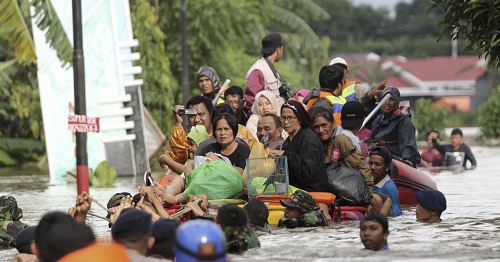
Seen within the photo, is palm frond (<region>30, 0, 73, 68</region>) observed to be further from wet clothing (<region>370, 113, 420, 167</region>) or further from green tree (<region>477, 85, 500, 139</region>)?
green tree (<region>477, 85, 500, 139</region>)

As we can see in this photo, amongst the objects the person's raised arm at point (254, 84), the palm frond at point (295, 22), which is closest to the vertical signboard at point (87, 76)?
the person's raised arm at point (254, 84)

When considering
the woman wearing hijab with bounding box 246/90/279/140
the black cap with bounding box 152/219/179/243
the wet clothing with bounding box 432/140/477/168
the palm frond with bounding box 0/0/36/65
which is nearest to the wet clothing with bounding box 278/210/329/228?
the woman wearing hijab with bounding box 246/90/279/140

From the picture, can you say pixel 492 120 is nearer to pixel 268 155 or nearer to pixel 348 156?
pixel 348 156

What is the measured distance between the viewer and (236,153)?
14.4 metres

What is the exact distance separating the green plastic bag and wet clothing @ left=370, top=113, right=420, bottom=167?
12.1ft

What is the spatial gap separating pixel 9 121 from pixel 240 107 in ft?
64.7

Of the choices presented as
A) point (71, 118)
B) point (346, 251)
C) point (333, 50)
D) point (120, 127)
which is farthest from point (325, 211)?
point (333, 50)

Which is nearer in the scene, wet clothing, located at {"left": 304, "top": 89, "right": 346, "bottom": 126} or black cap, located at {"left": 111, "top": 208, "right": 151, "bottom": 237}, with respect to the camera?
black cap, located at {"left": 111, "top": 208, "right": 151, "bottom": 237}

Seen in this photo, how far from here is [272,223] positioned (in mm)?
13641

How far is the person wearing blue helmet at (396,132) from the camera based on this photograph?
16766 millimetres

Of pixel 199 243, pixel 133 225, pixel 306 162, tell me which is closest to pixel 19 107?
pixel 306 162

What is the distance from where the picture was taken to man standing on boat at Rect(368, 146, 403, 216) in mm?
14945

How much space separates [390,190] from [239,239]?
4294 mm

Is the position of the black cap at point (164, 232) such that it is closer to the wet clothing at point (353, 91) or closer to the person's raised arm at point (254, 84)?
the wet clothing at point (353, 91)
